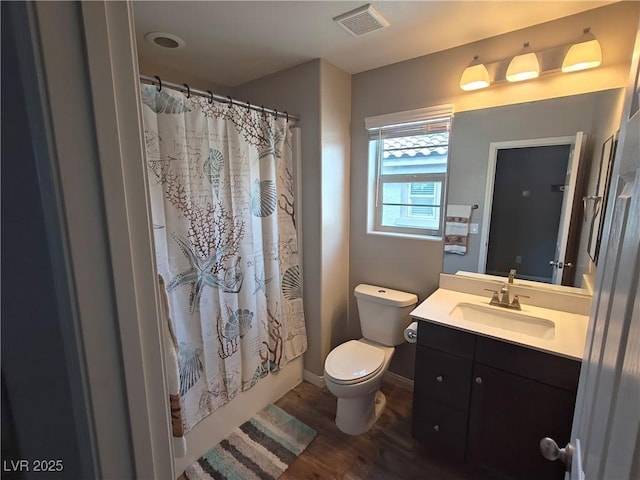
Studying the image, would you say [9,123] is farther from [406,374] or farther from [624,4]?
[406,374]

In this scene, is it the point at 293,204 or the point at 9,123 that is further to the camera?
the point at 293,204

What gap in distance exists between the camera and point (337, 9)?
1.44 meters

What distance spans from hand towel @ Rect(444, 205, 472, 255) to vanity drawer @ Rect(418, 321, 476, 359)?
62cm

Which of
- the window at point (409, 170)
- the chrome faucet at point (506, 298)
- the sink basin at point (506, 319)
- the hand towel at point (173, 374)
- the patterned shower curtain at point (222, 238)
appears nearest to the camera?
the hand towel at point (173, 374)

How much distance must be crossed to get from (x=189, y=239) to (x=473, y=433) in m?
1.73

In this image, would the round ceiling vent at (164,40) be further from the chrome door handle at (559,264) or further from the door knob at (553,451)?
the chrome door handle at (559,264)

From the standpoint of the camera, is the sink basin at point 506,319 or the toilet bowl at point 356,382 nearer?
the sink basin at point 506,319

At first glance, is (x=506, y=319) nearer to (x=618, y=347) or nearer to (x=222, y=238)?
(x=618, y=347)

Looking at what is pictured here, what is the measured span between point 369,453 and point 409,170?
1812 millimetres

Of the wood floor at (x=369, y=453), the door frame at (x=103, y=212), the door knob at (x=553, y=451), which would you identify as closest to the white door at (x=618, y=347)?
the door knob at (x=553, y=451)

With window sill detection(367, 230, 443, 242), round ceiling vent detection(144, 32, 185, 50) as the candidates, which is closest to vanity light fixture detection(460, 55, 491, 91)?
window sill detection(367, 230, 443, 242)

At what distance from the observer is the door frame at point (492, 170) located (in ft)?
5.22

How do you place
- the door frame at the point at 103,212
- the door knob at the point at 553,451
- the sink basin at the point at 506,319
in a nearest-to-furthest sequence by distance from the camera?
the door frame at the point at 103,212 → the door knob at the point at 553,451 → the sink basin at the point at 506,319

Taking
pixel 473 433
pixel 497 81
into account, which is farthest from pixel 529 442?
pixel 497 81
